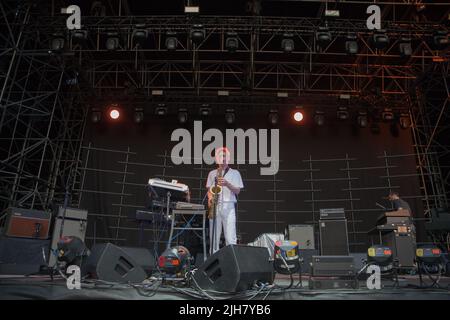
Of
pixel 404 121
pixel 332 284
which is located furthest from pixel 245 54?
pixel 332 284

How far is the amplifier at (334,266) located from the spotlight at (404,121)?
7.80 metres

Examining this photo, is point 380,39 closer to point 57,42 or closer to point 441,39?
point 441,39

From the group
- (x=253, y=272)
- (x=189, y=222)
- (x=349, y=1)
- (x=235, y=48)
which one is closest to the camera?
(x=253, y=272)

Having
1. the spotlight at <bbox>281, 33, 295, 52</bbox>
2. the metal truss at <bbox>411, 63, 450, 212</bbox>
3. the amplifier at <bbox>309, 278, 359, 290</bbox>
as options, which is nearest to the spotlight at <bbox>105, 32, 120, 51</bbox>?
the spotlight at <bbox>281, 33, 295, 52</bbox>

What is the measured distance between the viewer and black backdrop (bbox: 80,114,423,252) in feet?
35.2

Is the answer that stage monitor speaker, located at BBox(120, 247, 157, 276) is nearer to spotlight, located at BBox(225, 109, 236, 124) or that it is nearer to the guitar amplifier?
the guitar amplifier

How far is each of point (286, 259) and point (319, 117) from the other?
759cm

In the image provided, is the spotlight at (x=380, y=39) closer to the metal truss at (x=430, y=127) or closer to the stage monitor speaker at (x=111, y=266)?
the metal truss at (x=430, y=127)

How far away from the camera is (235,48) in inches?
371

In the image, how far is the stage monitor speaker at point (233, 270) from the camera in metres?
3.69

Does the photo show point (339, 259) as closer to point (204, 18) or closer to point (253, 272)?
point (253, 272)

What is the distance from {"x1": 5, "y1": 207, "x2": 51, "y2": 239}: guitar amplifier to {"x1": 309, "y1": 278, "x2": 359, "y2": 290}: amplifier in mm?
5017
